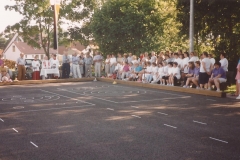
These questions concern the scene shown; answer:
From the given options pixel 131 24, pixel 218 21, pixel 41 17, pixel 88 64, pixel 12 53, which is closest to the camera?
pixel 218 21

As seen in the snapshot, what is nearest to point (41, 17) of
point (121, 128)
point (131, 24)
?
point (131, 24)

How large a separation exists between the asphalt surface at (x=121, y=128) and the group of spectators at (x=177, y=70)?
1.41 m

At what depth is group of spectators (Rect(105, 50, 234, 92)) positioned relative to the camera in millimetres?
14974

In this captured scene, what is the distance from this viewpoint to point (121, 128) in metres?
8.64

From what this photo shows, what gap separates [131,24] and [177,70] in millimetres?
12640

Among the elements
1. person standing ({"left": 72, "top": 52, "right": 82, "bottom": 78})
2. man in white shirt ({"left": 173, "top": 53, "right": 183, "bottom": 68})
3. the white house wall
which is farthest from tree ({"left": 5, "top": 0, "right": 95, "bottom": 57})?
the white house wall

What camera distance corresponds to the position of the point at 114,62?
76.6ft

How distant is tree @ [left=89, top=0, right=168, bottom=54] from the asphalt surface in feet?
51.0

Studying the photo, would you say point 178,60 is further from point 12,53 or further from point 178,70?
point 12,53

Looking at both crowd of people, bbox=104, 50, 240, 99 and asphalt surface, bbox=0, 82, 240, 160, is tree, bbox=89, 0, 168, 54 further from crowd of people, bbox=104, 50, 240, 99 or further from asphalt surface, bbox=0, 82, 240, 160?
asphalt surface, bbox=0, 82, 240, 160

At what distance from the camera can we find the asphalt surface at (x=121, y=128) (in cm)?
659

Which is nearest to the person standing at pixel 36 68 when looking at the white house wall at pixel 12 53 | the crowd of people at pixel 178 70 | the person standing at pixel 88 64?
the person standing at pixel 88 64

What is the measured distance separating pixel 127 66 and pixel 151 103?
9.07 metres

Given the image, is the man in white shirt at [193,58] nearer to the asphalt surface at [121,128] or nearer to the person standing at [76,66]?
the asphalt surface at [121,128]
